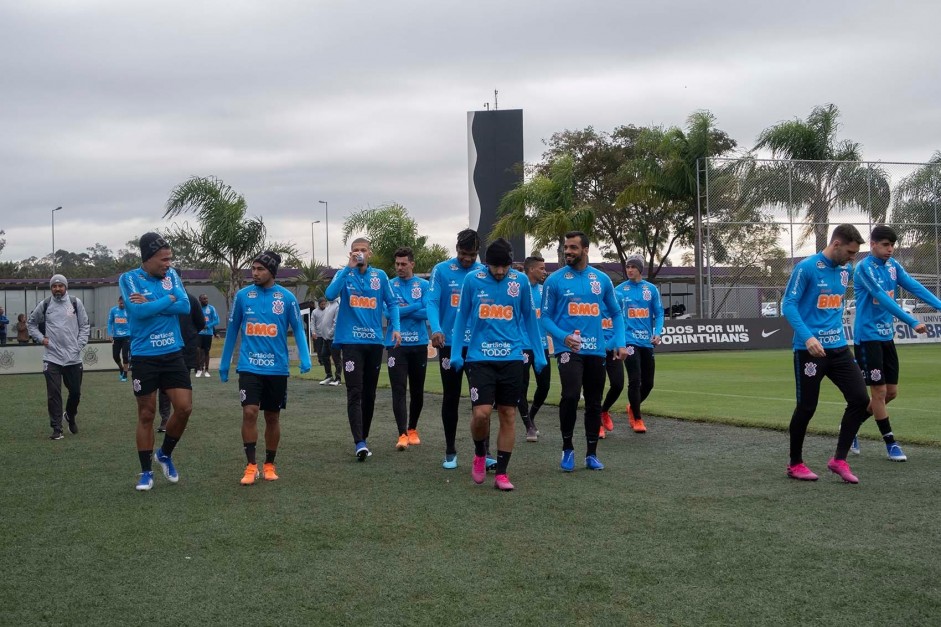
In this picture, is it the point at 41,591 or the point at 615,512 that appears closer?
the point at 41,591

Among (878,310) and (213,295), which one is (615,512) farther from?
(213,295)

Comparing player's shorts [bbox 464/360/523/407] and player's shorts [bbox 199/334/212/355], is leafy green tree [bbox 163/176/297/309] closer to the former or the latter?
player's shorts [bbox 199/334/212/355]

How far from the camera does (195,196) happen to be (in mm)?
31062

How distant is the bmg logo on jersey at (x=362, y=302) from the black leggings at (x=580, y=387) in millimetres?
2047

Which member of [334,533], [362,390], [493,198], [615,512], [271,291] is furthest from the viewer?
[493,198]

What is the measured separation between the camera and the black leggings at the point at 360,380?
352 inches

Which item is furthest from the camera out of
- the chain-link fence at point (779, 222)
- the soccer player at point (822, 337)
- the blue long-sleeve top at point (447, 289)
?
the chain-link fence at point (779, 222)

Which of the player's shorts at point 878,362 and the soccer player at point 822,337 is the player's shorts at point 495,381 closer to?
the soccer player at point 822,337

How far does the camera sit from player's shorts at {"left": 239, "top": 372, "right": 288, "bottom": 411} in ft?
25.6

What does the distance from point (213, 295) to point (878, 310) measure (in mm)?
57824

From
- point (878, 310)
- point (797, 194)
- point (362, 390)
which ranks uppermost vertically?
point (797, 194)

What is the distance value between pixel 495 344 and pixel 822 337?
2660mm

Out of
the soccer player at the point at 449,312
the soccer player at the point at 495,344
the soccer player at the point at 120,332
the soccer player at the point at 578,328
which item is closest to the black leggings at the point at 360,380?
the soccer player at the point at 449,312

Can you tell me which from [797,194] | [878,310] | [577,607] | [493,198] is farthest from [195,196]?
[577,607]
